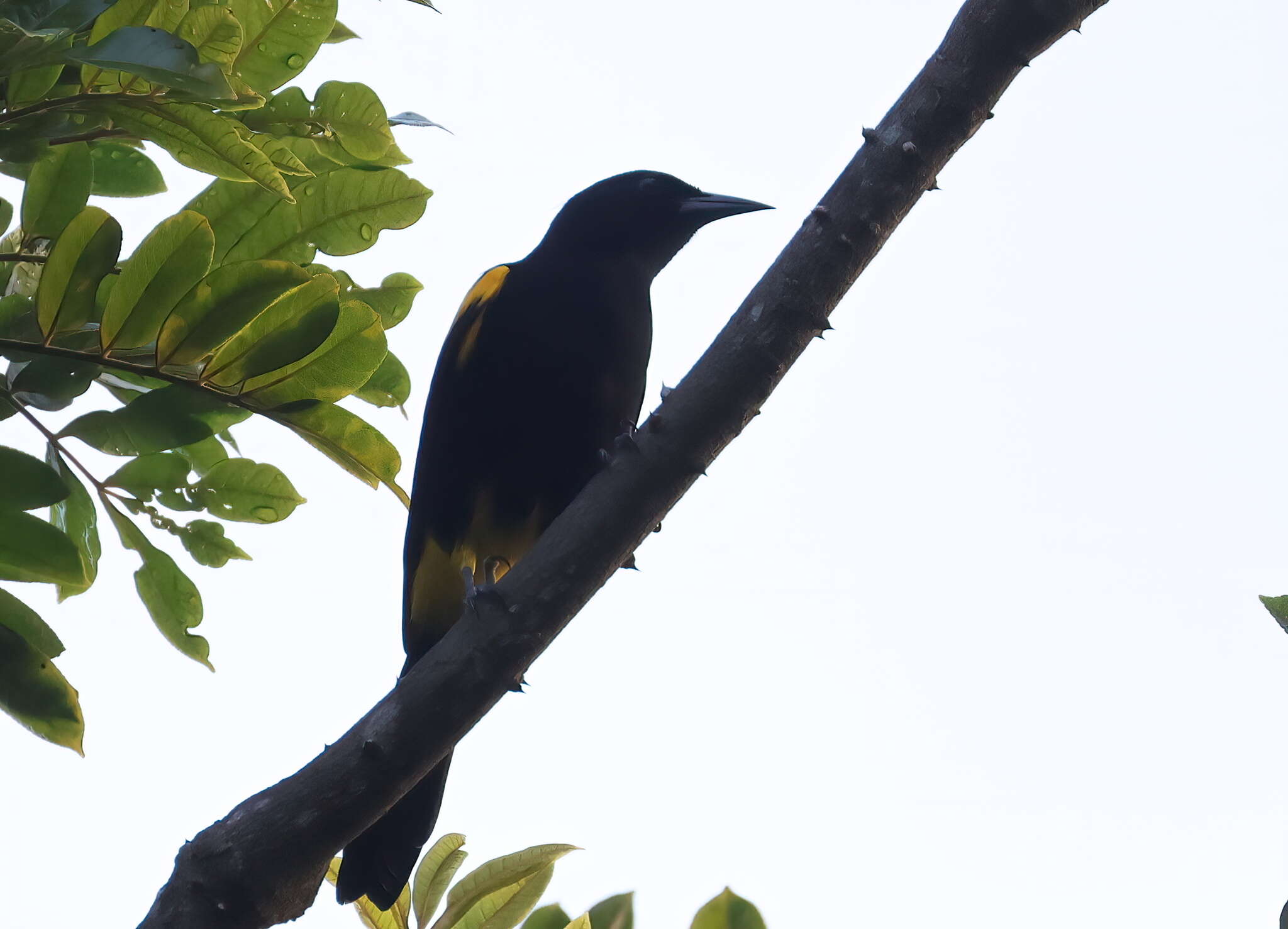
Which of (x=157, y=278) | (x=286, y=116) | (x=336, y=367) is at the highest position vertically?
(x=286, y=116)

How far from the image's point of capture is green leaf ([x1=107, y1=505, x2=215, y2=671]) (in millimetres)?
2057

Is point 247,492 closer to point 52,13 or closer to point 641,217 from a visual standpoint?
point 52,13

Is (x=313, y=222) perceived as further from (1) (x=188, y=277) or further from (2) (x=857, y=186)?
(2) (x=857, y=186)

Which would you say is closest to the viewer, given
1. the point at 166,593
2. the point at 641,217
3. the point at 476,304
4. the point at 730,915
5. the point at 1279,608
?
the point at 1279,608

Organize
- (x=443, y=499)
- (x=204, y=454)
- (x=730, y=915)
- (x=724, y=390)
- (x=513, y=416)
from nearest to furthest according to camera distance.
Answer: (x=730, y=915)
(x=724, y=390)
(x=204, y=454)
(x=513, y=416)
(x=443, y=499)

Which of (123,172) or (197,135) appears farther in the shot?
(123,172)

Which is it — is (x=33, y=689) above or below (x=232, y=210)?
below

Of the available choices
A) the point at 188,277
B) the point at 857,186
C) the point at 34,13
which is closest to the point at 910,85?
the point at 857,186

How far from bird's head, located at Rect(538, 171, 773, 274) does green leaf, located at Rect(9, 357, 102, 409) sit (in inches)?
82.6

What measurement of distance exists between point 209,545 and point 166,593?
118mm

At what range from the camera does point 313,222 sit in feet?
6.81

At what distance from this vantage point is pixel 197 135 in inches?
68.9

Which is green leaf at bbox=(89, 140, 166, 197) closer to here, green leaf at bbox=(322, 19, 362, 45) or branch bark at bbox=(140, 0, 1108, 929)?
green leaf at bbox=(322, 19, 362, 45)

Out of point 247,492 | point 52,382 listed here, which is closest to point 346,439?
point 247,492
